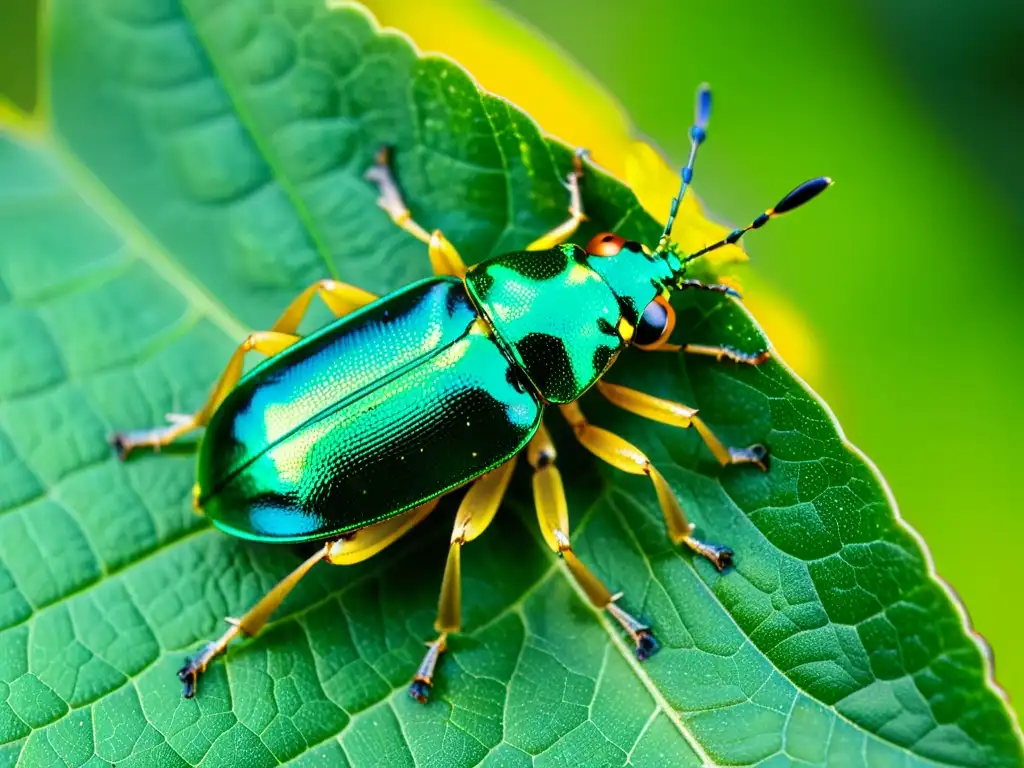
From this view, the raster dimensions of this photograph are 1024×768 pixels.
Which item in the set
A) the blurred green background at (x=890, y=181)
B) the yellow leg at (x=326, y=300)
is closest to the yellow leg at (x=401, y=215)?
the yellow leg at (x=326, y=300)

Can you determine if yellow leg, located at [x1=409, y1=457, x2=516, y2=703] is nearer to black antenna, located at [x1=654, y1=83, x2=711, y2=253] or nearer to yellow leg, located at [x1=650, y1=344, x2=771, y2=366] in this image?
yellow leg, located at [x1=650, y1=344, x2=771, y2=366]

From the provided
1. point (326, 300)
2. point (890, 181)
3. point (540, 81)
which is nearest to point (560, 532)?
point (326, 300)

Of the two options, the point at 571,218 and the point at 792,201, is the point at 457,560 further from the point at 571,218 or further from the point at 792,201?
the point at 792,201

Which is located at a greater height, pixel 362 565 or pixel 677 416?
pixel 677 416

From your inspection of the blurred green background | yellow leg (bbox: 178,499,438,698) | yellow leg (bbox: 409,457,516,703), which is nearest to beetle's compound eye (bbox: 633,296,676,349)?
yellow leg (bbox: 409,457,516,703)

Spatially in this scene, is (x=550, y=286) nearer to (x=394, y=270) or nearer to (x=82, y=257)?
(x=394, y=270)
